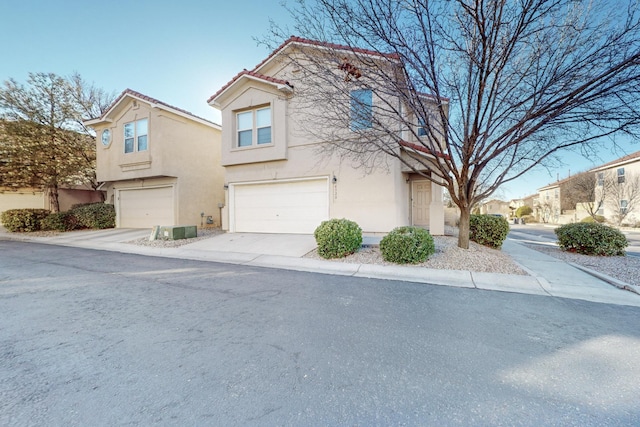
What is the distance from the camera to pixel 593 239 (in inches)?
312

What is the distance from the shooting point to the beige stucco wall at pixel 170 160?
1261 centimetres

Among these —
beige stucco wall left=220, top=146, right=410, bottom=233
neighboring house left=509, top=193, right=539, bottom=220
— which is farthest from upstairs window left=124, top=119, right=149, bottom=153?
neighboring house left=509, top=193, right=539, bottom=220

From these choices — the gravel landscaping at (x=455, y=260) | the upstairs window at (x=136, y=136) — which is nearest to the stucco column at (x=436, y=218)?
the gravel landscaping at (x=455, y=260)

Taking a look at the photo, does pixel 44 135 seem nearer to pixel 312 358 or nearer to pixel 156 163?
A: pixel 156 163

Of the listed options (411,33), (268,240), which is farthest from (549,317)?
(268,240)

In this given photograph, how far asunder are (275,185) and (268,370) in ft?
30.2

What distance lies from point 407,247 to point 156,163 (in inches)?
490

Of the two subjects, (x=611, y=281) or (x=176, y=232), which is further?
(x=176, y=232)

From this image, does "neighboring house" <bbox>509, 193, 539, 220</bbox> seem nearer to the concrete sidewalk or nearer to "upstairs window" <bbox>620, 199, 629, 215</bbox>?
"upstairs window" <bbox>620, 199, 629, 215</bbox>

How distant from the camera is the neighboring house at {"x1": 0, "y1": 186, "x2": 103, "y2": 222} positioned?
1695 centimetres

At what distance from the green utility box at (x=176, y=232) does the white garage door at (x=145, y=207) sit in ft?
10.1

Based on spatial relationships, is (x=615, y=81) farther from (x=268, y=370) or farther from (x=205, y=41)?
(x=205, y=41)

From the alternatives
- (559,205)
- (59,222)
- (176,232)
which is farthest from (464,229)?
(559,205)

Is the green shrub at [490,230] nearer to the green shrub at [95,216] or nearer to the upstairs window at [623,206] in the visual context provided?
the green shrub at [95,216]
